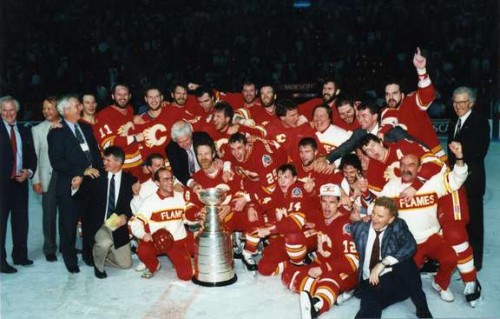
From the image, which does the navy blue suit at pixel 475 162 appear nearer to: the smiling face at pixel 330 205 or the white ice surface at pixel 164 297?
the white ice surface at pixel 164 297

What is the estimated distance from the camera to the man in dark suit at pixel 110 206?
489 cm

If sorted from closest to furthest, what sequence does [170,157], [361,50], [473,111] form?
[473,111], [170,157], [361,50]

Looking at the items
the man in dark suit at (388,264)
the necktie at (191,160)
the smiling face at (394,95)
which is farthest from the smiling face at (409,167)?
the necktie at (191,160)

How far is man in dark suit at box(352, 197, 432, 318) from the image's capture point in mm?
3816

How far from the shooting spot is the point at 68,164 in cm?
493

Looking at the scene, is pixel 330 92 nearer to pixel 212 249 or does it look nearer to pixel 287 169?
pixel 287 169

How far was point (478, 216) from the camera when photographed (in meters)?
4.80

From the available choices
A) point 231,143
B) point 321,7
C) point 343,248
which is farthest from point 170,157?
point 321,7

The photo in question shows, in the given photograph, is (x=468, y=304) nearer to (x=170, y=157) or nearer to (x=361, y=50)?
(x=170, y=157)

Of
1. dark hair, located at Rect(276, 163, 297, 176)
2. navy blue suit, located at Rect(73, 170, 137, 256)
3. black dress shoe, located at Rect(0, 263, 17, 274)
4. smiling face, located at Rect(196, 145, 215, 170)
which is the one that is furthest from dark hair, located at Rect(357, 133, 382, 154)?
black dress shoe, located at Rect(0, 263, 17, 274)

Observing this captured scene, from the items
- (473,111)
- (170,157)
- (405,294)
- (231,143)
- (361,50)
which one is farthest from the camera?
(361,50)

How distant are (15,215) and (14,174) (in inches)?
14.5

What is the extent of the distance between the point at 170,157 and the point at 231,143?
83 cm

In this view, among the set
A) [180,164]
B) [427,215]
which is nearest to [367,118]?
[427,215]
